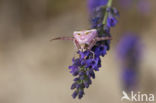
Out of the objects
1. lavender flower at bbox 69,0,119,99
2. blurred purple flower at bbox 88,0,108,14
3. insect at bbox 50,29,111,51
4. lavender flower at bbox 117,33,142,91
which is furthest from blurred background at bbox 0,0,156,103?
insect at bbox 50,29,111,51

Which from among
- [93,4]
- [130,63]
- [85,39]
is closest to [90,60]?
[85,39]

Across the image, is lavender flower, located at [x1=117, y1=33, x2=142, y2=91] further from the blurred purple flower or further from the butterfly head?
the butterfly head

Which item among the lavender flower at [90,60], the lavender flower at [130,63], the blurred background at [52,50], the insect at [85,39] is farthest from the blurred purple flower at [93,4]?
the blurred background at [52,50]

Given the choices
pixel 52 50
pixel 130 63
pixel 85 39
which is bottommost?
pixel 52 50

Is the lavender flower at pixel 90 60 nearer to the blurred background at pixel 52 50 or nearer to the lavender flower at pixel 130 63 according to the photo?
the lavender flower at pixel 130 63

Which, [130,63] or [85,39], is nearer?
[85,39]

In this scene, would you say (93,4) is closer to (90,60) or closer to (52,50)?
(90,60)

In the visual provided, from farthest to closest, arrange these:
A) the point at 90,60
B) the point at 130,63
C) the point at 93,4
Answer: the point at 130,63
the point at 93,4
the point at 90,60

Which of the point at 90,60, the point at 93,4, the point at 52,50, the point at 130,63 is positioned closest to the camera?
the point at 90,60

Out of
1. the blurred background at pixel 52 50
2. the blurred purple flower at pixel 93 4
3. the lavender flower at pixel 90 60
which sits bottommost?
the blurred background at pixel 52 50
